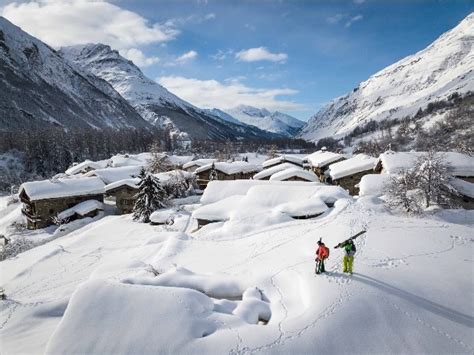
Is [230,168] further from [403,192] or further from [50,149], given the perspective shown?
[50,149]

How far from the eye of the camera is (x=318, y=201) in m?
29.3

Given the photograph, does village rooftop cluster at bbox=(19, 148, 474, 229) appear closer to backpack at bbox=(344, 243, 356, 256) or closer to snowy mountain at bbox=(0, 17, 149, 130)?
backpack at bbox=(344, 243, 356, 256)

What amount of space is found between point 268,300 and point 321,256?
9.92ft

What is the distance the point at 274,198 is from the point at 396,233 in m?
12.7

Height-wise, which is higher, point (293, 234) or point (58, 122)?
point (58, 122)

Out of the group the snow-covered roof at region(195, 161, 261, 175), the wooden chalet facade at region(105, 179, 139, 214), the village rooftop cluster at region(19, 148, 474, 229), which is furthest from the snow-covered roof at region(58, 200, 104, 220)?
the snow-covered roof at region(195, 161, 261, 175)

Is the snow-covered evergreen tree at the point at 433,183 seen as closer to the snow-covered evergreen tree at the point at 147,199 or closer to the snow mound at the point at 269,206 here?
the snow mound at the point at 269,206

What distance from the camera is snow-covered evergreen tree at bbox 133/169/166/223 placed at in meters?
35.8

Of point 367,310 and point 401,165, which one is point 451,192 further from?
point 367,310

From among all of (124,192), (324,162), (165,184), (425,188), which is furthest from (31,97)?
(425,188)

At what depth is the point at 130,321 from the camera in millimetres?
10477

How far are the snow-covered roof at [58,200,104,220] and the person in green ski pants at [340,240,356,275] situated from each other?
34702 millimetres

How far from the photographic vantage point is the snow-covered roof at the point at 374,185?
3180cm

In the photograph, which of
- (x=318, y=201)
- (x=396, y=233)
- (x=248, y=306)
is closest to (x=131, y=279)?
(x=248, y=306)
